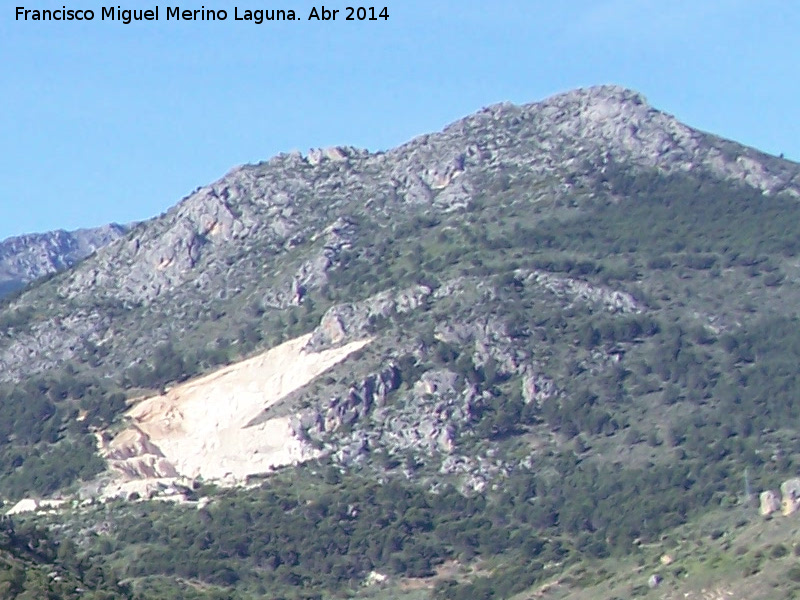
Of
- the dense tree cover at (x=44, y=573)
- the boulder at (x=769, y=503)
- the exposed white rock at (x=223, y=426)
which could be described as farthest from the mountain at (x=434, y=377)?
the dense tree cover at (x=44, y=573)

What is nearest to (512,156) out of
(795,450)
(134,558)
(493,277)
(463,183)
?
(463,183)

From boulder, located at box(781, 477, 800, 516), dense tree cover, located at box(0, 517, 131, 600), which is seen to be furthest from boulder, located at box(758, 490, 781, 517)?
dense tree cover, located at box(0, 517, 131, 600)

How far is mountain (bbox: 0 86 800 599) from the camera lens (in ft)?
459

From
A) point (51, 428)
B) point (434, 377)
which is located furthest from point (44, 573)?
point (51, 428)

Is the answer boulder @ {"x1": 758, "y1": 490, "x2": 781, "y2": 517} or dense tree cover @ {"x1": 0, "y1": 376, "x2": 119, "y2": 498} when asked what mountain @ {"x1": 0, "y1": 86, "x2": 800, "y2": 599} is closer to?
dense tree cover @ {"x1": 0, "y1": 376, "x2": 119, "y2": 498}

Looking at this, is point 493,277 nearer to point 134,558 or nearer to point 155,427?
point 155,427

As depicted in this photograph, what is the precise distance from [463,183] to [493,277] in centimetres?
2483

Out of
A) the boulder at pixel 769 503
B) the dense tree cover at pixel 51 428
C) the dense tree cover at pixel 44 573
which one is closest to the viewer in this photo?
the dense tree cover at pixel 44 573

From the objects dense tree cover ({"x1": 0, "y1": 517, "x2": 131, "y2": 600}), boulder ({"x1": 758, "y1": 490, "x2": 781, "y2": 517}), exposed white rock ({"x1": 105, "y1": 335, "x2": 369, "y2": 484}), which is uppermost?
exposed white rock ({"x1": 105, "y1": 335, "x2": 369, "y2": 484})

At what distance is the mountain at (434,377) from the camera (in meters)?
140

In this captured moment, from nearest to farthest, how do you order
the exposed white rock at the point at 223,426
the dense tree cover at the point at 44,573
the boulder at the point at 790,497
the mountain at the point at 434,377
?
the dense tree cover at the point at 44,573, the boulder at the point at 790,497, the mountain at the point at 434,377, the exposed white rock at the point at 223,426

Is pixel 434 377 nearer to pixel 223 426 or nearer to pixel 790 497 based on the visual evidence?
pixel 223 426

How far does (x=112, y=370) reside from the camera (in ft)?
590

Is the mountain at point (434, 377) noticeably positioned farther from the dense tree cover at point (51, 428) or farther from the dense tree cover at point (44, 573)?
the dense tree cover at point (44, 573)
